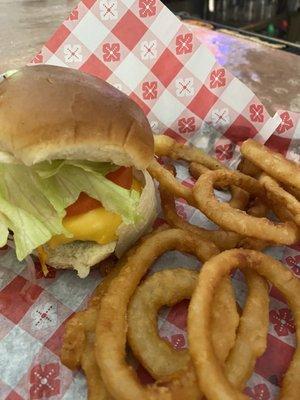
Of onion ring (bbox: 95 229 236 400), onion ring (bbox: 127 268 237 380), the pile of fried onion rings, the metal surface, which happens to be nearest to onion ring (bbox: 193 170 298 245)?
the pile of fried onion rings

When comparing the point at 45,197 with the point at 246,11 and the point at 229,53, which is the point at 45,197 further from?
the point at 246,11

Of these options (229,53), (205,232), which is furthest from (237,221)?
(229,53)

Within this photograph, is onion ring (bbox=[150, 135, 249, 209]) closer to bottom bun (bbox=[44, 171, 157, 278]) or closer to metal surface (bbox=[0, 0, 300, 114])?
bottom bun (bbox=[44, 171, 157, 278])

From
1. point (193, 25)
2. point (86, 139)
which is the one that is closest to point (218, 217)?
point (86, 139)

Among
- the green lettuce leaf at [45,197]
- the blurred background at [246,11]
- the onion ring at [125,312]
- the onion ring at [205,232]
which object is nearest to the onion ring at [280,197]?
the onion ring at [205,232]

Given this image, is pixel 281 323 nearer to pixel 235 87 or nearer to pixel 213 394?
pixel 213 394

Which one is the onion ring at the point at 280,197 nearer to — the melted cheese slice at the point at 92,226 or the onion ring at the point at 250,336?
the onion ring at the point at 250,336
